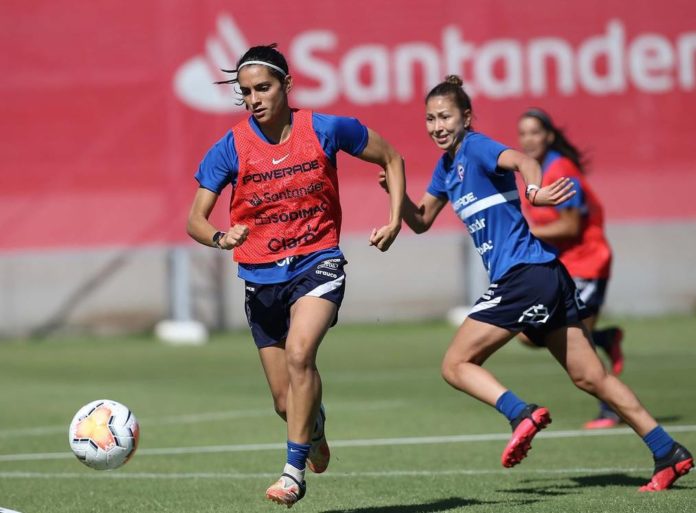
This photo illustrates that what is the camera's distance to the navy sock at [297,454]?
701cm

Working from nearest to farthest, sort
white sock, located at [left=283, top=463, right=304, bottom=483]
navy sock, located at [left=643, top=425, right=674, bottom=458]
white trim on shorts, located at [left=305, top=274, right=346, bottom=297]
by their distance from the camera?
1. white sock, located at [left=283, top=463, right=304, bottom=483]
2. white trim on shorts, located at [left=305, top=274, right=346, bottom=297]
3. navy sock, located at [left=643, top=425, right=674, bottom=458]

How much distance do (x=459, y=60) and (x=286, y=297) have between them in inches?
497

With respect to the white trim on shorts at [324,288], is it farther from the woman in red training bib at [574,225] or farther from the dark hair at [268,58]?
the woman in red training bib at [574,225]

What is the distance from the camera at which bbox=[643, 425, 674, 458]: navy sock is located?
771 centimetres

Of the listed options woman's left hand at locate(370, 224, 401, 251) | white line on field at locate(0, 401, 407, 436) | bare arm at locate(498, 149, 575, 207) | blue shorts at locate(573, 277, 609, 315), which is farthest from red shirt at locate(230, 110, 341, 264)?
white line on field at locate(0, 401, 407, 436)

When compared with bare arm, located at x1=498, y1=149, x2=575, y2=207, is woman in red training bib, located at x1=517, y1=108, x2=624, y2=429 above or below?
below

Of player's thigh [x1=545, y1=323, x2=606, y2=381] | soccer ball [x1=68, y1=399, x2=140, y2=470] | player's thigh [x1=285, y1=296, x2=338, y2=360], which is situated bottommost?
soccer ball [x1=68, y1=399, x2=140, y2=470]

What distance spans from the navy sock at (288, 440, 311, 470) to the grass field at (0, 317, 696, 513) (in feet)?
1.58

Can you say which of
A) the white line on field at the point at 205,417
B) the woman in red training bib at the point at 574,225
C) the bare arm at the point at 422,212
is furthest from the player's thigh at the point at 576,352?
the white line on field at the point at 205,417

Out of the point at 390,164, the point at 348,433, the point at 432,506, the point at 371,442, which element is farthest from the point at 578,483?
the point at 348,433

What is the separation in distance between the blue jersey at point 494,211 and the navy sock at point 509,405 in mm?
714

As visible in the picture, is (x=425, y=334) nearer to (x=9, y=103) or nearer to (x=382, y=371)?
(x=382, y=371)

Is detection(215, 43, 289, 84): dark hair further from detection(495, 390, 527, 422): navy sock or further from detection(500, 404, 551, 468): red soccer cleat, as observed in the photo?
detection(500, 404, 551, 468): red soccer cleat

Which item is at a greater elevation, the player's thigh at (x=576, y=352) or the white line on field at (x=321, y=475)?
the player's thigh at (x=576, y=352)
